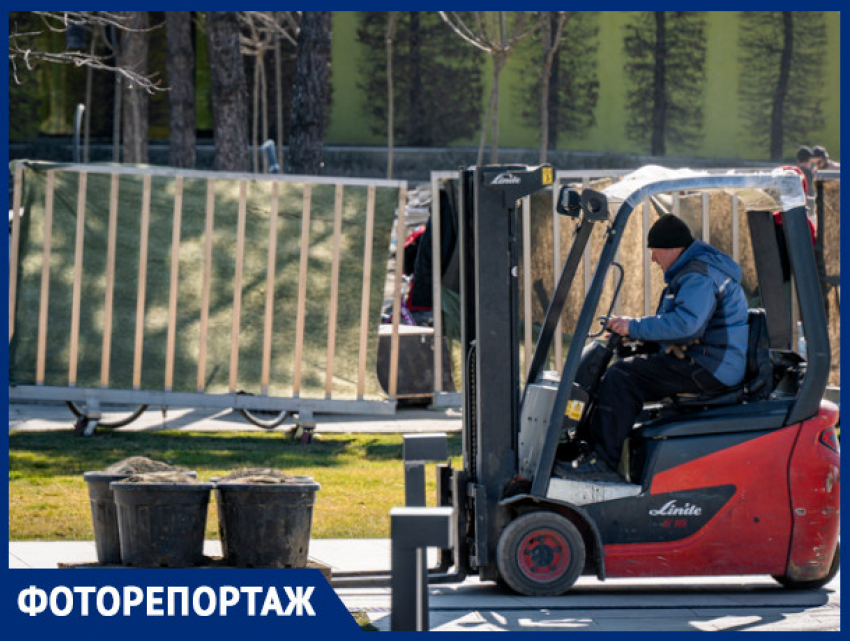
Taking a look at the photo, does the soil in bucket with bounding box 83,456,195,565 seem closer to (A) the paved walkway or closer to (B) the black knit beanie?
(A) the paved walkway

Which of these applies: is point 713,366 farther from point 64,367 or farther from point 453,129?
point 453,129

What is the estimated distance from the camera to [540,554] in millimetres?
7562

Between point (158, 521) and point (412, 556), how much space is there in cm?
246

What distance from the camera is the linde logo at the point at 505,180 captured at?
759cm

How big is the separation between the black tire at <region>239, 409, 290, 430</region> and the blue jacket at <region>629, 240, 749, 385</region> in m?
6.84

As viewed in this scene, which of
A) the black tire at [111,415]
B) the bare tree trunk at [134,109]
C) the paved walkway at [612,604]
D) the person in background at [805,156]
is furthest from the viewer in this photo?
the bare tree trunk at [134,109]

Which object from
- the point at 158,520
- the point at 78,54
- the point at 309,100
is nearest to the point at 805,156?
the point at 309,100

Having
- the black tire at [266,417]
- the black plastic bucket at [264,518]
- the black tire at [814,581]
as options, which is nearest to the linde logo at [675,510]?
the black tire at [814,581]

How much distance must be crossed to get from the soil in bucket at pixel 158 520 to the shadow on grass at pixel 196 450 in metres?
4.01

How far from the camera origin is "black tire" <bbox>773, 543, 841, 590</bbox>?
783 cm

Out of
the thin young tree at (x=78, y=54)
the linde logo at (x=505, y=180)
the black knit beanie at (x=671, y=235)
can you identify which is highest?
the thin young tree at (x=78, y=54)

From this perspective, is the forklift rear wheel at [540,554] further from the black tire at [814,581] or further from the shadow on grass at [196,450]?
the shadow on grass at [196,450]

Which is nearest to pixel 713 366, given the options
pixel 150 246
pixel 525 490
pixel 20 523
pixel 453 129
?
pixel 525 490

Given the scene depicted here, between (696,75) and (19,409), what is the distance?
2190 centimetres
